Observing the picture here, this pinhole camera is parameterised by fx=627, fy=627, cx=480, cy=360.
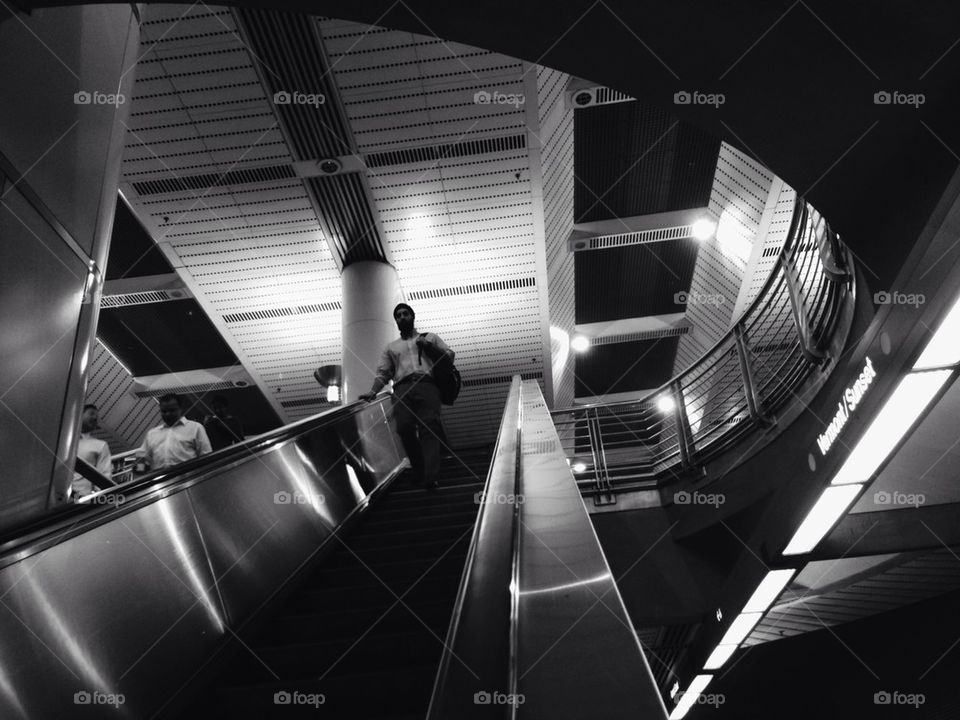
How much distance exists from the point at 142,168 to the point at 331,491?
181 inches

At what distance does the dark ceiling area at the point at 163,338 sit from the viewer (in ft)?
31.5

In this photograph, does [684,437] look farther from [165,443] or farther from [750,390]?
[165,443]

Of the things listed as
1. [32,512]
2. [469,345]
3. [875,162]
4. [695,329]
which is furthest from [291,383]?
[875,162]

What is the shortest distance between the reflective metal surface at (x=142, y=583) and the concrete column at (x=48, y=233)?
356 mm

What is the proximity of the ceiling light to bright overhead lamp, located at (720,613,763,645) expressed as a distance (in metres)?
5.62

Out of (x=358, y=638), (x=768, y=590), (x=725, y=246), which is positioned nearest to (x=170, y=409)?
(x=358, y=638)

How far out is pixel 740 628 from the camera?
5.04 meters

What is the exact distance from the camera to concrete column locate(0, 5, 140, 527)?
236cm

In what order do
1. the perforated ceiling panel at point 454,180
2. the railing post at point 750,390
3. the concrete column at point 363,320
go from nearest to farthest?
the railing post at point 750,390 < the perforated ceiling panel at point 454,180 < the concrete column at point 363,320

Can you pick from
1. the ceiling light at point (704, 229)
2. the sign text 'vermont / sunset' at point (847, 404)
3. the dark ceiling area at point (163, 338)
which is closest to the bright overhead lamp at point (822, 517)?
the sign text 'vermont / sunset' at point (847, 404)

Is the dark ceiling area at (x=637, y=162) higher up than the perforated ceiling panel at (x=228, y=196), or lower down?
higher up

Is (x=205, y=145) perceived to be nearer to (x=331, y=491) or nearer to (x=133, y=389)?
(x=331, y=491)

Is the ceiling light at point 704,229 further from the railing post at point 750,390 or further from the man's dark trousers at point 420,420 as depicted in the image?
the man's dark trousers at point 420,420

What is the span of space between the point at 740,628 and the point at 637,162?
17.9ft
